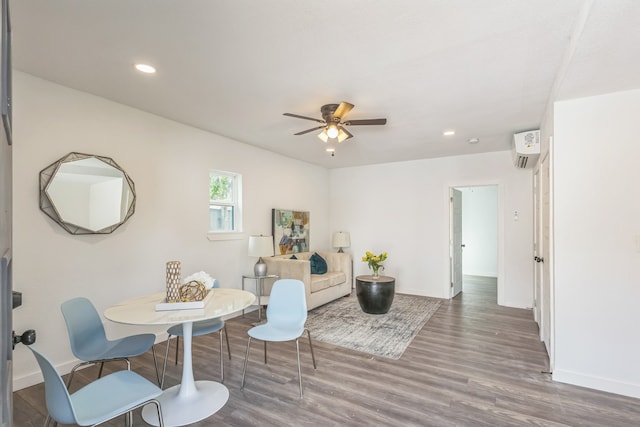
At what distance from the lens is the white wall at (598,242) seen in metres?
2.49

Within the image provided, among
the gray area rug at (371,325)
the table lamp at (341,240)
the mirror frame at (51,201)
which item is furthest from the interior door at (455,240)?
the mirror frame at (51,201)

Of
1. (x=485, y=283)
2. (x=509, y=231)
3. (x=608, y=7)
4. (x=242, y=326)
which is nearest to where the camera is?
(x=608, y=7)

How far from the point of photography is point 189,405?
2.30 meters

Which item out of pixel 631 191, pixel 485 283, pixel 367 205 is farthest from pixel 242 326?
pixel 485 283

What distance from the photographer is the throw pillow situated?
5477mm

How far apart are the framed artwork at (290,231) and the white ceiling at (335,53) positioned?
2.13 meters

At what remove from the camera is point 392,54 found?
90.3 inches

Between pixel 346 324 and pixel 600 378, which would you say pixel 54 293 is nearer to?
pixel 346 324

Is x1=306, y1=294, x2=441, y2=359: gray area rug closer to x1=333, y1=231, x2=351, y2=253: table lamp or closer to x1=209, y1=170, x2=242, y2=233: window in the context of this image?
x1=333, y1=231, x2=351, y2=253: table lamp

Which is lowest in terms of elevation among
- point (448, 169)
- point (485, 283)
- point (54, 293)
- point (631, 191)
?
point (485, 283)

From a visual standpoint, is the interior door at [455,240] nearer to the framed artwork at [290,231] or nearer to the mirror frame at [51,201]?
the framed artwork at [290,231]

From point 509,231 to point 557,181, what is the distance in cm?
266

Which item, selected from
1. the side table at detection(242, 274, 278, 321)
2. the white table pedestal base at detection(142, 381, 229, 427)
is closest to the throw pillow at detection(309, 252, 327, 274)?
the side table at detection(242, 274, 278, 321)

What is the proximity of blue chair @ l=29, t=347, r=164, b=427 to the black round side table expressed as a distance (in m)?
3.20
